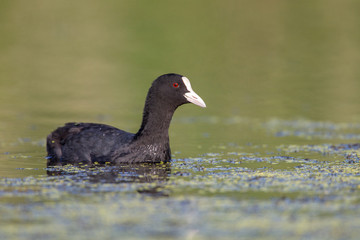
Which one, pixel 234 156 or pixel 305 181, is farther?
pixel 234 156

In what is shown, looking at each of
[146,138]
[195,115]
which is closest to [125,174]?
[146,138]

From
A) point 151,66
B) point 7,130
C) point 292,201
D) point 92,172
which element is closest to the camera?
point 292,201

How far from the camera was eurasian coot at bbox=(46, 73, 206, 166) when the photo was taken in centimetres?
905

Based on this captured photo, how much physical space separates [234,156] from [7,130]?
4.36m

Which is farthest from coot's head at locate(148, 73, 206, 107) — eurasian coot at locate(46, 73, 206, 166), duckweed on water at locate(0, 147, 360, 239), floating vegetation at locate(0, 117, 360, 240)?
duckweed on water at locate(0, 147, 360, 239)

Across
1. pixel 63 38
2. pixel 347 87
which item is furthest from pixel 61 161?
pixel 63 38

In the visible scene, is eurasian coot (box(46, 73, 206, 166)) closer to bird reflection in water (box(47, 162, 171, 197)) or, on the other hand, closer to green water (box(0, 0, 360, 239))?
bird reflection in water (box(47, 162, 171, 197))

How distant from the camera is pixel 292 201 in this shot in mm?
6453

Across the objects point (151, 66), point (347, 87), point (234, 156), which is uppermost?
point (151, 66)

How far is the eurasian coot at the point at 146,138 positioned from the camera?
9.05 m

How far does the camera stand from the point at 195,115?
13641 millimetres

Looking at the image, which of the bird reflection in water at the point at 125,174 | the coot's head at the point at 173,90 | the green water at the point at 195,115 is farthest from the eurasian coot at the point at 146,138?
the green water at the point at 195,115

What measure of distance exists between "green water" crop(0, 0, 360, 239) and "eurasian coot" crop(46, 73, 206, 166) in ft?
1.39

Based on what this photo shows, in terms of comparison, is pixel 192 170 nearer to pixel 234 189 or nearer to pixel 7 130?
pixel 234 189
